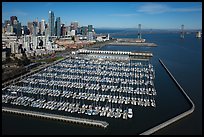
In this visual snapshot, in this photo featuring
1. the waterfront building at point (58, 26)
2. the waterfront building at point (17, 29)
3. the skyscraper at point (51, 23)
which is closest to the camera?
the waterfront building at point (17, 29)

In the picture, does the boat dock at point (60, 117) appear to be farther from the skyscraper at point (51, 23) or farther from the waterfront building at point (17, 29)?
the skyscraper at point (51, 23)

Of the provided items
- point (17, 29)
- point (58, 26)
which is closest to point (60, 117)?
point (17, 29)

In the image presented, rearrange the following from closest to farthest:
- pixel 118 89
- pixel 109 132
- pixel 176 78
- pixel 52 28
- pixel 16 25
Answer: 1. pixel 109 132
2. pixel 118 89
3. pixel 176 78
4. pixel 16 25
5. pixel 52 28

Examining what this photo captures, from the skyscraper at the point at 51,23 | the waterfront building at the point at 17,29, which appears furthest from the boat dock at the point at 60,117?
the skyscraper at the point at 51,23

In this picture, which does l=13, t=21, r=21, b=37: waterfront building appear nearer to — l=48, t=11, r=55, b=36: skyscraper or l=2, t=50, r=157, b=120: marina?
l=48, t=11, r=55, b=36: skyscraper

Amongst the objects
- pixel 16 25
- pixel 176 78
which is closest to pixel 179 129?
pixel 176 78

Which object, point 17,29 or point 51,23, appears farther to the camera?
point 51,23

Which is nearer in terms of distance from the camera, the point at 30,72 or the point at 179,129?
the point at 179,129

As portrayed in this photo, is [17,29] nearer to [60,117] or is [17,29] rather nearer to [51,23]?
[51,23]

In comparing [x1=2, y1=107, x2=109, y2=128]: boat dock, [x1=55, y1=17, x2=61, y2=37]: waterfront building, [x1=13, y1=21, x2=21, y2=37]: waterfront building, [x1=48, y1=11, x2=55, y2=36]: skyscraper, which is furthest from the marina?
[x1=55, y1=17, x2=61, y2=37]: waterfront building

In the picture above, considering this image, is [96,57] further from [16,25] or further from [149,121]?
[16,25]

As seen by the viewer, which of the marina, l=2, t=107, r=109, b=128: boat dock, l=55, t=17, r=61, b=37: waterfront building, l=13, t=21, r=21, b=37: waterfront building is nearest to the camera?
l=2, t=107, r=109, b=128: boat dock
